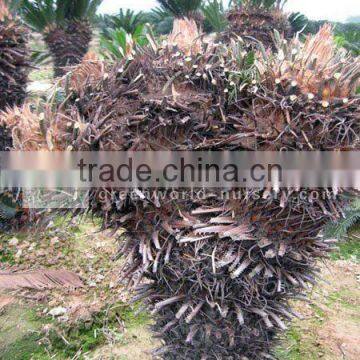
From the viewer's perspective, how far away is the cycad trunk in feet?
25.9

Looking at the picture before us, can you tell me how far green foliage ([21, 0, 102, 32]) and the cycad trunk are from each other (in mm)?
131

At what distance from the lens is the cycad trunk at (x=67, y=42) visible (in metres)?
7.90

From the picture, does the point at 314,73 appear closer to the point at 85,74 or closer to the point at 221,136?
the point at 221,136

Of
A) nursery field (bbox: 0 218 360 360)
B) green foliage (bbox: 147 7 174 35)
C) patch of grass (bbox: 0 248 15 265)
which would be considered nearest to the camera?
nursery field (bbox: 0 218 360 360)

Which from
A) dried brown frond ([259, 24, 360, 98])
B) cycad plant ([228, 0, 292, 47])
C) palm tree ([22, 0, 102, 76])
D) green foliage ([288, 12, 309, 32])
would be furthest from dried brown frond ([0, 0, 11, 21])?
green foliage ([288, 12, 309, 32])

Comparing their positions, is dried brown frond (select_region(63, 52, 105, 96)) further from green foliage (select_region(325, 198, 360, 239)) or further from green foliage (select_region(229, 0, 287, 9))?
green foliage (select_region(229, 0, 287, 9))

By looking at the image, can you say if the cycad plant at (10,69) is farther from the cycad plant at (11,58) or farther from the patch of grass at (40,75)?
the patch of grass at (40,75)

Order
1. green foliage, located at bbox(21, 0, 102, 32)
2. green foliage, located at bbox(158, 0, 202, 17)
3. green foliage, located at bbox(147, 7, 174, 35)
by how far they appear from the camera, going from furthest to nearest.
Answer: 1. green foliage, located at bbox(147, 7, 174, 35)
2. green foliage, located at bbox(158, 0, 202, 17)
3. green foliage, located at bbox(21, 0, 102, 32)

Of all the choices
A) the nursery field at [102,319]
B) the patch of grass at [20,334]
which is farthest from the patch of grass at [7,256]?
the patch of grass at [20,334]

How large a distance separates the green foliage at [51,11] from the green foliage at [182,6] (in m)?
2.54

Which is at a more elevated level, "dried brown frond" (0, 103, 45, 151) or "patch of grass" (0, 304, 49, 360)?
"dried brown frond" (0, 103, 45, 151)

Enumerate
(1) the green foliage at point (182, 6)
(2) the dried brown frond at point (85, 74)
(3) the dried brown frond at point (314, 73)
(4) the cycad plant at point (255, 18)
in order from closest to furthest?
(3) the dried brown frond at point (314, 73) → (2) the dried brown frond at point (85, 74) → (4) the cycad plant at point (255, 18) → (1) the green foliage at point (182, 6)

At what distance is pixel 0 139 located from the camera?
4.51 metres

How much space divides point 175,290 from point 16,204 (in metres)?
3.30
